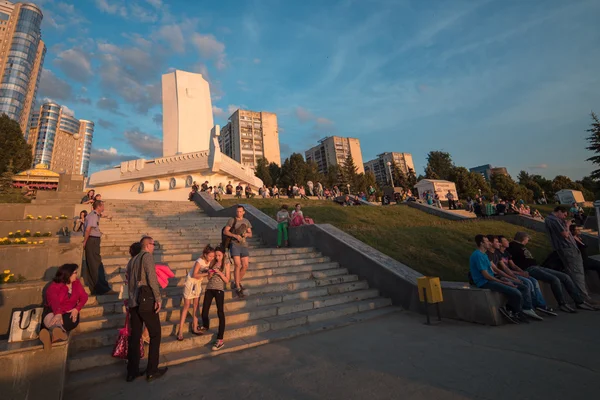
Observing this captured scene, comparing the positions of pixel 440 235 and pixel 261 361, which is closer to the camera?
pixel 261 361

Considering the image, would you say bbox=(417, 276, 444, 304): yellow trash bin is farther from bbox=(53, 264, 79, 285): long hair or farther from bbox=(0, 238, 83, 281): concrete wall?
bbox=(0, 238, 83, 281): concrete wall

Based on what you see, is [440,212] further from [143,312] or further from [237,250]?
[143,312]

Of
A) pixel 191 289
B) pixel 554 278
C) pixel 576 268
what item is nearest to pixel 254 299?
pixel 191 289

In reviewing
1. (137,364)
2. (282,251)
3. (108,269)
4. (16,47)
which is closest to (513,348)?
(137,364)

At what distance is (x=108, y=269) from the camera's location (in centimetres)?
Answer: 639

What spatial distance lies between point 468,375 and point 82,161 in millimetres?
199666

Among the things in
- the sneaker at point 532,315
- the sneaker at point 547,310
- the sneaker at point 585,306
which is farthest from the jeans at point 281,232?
the sneaker at point 585,306

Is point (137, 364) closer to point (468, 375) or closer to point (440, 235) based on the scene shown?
point (468, 375)

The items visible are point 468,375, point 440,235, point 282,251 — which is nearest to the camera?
point 468,375

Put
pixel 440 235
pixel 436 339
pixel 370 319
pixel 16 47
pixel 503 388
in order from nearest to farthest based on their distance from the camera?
pixel 503 388 < pixel 436 339 < pixel 370 319 < pixel 440 235 < pixel 16 47

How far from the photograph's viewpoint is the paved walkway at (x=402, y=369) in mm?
2877

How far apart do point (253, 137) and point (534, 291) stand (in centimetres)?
8200

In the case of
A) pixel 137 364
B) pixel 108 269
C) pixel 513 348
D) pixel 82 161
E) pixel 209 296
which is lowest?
pixel 513 348

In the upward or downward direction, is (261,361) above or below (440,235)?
below
